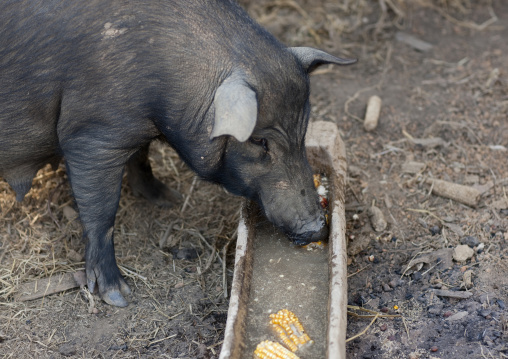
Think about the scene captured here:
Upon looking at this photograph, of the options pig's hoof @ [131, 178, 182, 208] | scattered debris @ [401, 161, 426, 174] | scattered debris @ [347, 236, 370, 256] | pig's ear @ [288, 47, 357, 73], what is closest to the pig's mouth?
scattered debris @ [347, 236, 370, 256]

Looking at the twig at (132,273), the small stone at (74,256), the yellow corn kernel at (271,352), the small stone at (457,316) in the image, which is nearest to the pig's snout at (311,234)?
the yellow corn kernel at (271,352)

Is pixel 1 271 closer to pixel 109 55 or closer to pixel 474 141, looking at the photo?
pixel 109 55

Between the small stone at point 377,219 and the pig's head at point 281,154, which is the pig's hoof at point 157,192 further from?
the small stone at point 377,219

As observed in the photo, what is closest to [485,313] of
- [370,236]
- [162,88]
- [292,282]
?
[370,236]

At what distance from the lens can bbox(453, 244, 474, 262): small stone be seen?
450cm

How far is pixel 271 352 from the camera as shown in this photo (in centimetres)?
362

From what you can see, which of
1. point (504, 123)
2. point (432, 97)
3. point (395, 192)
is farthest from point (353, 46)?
point (395, 192)

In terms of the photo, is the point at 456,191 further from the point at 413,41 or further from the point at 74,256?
the point at 74,256

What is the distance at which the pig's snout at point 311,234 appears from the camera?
4.21m

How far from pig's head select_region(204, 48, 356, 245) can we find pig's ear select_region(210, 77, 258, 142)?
78 millimetres

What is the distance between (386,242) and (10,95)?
278cm

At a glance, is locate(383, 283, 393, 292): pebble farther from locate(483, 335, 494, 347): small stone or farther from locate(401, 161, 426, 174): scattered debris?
locate(401, 161, 426, 174): scattered debris

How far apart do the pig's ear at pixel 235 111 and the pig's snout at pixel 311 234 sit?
0.89m

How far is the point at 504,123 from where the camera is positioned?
5.88 m
